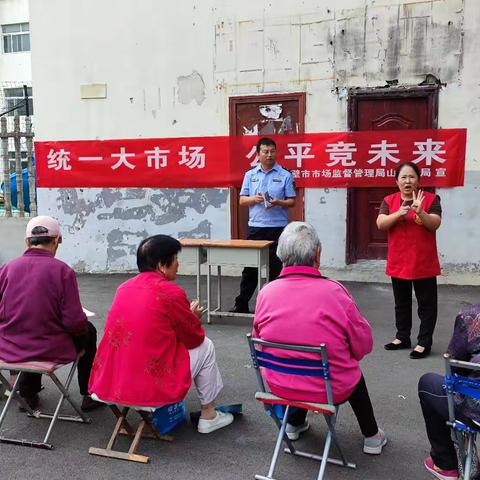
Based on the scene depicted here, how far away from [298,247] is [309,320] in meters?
0.38

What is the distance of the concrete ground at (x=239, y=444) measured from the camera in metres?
2.90

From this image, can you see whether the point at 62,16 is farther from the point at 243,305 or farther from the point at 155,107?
the point at 243,305

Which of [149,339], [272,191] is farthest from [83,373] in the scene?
[272,191]

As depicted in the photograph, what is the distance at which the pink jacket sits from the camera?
2.61 m

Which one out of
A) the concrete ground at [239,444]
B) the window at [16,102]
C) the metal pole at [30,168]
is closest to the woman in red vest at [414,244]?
the concrete ground at [239,444]

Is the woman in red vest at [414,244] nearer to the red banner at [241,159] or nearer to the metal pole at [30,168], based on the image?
the red banner at [241,159]

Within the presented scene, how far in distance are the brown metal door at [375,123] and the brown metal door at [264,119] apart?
26.2 inches

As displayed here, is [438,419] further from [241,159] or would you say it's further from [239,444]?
[241,159]

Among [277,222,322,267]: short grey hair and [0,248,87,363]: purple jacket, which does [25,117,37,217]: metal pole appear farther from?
[277,222,322,267]: short grey hair

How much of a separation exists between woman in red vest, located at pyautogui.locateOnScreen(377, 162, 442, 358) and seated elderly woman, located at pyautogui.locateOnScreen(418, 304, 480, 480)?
70.6 inches

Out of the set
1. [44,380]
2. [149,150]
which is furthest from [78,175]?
[44,380]

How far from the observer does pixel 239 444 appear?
3.19 meters

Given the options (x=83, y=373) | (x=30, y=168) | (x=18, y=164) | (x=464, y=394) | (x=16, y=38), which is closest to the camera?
(x=464, y=394)

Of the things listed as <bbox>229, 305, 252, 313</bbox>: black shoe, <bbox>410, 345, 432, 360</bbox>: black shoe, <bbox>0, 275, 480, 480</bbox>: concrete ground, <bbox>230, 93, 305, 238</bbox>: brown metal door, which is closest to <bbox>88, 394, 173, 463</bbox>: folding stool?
<bbox>0, 275, 480, 480</bbox>: concrete ground
